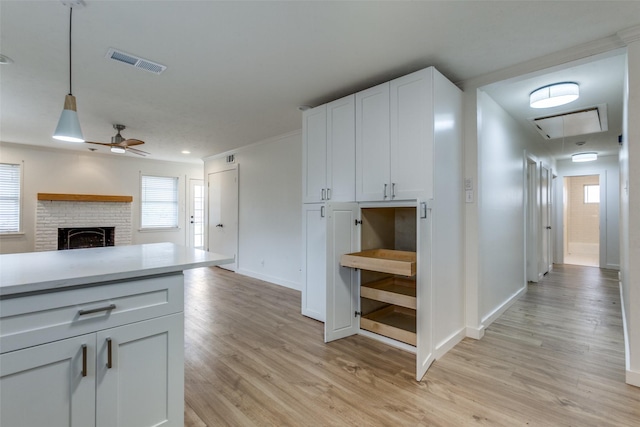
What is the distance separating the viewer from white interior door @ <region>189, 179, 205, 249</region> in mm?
7953

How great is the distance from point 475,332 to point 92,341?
3.05 meters

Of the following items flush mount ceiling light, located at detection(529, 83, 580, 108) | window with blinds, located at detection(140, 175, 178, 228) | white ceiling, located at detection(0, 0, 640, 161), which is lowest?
window with blinds, located at detection(140, 175, 178, 228)

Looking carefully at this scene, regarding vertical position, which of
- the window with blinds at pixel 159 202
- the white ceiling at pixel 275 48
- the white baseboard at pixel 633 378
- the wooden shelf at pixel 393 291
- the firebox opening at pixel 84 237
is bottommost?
the white baseboard at pixel 633 378

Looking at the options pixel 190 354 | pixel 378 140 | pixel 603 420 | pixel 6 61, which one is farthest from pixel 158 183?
pixel 603 420

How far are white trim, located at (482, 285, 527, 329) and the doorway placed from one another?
6.80m

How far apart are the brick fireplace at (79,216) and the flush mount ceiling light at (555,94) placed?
7.63 m

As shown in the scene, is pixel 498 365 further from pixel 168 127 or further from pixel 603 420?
pixel 168 127

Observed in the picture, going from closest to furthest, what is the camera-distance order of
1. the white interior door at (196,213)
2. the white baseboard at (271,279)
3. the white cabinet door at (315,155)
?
1. the white cabinet door at (315,155)
2. the white baseboard at (271,279)
3. the white interior door at (196,213)

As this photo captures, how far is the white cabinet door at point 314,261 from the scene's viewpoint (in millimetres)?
3408

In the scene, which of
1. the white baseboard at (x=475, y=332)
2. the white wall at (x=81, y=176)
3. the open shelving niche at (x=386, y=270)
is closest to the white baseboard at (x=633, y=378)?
the white baseboard at (x=475, y=332)

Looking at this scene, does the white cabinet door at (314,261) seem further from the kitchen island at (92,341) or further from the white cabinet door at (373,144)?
the kitchen island at (92,341)

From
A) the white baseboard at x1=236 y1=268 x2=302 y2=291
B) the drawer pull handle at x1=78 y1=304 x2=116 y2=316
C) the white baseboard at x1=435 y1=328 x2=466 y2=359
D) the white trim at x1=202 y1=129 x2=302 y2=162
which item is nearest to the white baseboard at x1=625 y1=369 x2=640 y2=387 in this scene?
the white baseboard at x1=435 y1=328 x2=466 y2=359

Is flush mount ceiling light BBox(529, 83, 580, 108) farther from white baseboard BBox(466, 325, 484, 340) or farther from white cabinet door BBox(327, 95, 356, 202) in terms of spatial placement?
white baseboard BBox(466, 325, 484, 340)

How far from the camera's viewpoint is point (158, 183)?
748 centimetres
